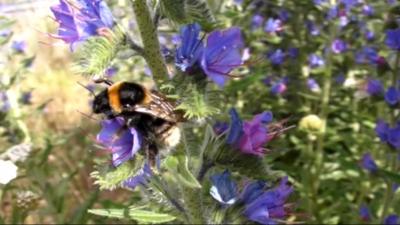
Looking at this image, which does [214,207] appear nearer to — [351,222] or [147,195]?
[147,195]

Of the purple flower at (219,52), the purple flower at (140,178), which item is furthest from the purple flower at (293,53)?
the purple flower at (219,52)

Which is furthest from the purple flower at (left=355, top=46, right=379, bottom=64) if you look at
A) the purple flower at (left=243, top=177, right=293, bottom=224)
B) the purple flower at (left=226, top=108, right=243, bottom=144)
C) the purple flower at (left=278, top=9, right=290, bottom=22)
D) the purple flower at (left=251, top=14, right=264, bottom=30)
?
the purple flower at (left=226, top=108, right=243, bottom=144)

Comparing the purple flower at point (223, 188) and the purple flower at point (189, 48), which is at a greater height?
the purple flower at point (189, 48)

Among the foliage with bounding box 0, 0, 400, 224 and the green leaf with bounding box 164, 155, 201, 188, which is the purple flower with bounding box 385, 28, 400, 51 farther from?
the green leaf with bounding box 164, 155, 201, 188

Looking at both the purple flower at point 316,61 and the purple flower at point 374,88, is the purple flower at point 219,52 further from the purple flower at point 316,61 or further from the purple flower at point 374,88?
the purple flower at point 316,61

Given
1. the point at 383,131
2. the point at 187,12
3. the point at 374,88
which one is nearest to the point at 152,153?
the point at 187,12

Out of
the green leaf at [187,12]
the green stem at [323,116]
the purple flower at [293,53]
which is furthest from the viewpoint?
the purple flower at [293,53]
